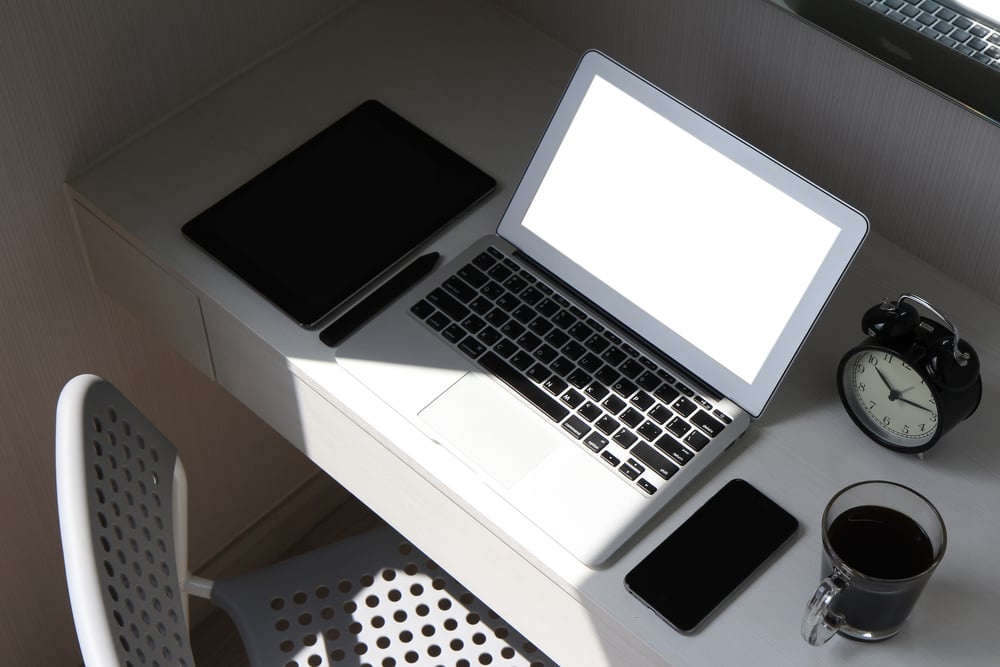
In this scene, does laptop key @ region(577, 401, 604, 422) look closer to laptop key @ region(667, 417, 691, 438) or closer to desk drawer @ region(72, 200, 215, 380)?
laptop key @ region(667, 417, 691, 438)

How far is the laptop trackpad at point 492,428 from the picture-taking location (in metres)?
0.97

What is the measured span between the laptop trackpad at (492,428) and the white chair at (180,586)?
0.75 ft

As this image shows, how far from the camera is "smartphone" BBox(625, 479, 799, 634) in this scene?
891 millimetres

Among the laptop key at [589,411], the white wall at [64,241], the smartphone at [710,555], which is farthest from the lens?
the white wall at [64,241]

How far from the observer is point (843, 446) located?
99 cm

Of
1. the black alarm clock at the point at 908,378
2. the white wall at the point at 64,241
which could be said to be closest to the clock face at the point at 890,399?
the black alarm clock at the point at 908,378

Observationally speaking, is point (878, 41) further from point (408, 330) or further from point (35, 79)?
point (35, 79)

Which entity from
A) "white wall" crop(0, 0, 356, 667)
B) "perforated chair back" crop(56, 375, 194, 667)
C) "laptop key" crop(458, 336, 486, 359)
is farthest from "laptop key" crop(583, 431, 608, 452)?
"white wall" crop(0, 0, 356, 667)

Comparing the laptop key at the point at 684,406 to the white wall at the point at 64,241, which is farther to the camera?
the white wall at the point at 64,241

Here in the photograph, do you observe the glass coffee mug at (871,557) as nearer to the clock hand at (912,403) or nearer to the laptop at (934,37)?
the clock hand at (912,403)

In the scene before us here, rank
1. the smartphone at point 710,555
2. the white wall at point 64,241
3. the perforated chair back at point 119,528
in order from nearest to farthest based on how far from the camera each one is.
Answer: the perforated chair back at point 119,528, the smartphone at point 710,555, the white wall at point 64,241

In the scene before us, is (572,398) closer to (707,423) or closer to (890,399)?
(707,423)

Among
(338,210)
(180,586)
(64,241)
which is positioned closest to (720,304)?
(338,210)

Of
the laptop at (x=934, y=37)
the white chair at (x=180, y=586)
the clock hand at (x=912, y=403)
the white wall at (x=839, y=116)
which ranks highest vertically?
the laptop at (x=934, y=37)
